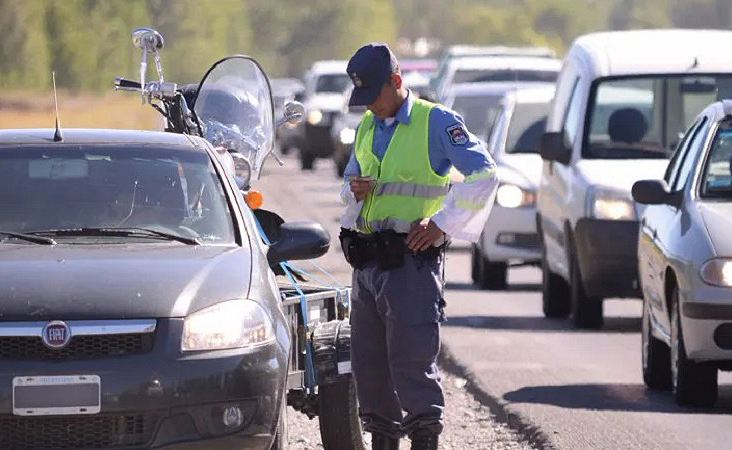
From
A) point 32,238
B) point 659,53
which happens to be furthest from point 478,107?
point 32,238

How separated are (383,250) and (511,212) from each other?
10930 mm

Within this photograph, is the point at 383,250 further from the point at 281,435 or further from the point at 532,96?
the point at 532,96

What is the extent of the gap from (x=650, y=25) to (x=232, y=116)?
153 metres

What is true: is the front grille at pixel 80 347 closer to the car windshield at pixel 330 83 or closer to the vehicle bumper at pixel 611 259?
the vehicle bumper at pixel 611 259

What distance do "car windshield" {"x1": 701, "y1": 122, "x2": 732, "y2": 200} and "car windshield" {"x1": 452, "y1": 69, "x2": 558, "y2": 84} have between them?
16732 millimetres

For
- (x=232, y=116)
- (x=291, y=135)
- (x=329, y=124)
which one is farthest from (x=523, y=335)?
(x=291, y=135)

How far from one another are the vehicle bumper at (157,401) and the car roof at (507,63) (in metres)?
21.0

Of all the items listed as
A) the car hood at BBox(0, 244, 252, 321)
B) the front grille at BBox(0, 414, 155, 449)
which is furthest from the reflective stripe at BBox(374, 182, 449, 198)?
the front grille at BBox(0, 414, 155, 449)

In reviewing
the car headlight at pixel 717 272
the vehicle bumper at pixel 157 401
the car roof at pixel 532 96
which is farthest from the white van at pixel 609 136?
the vehicle bumper at pixel 157 401

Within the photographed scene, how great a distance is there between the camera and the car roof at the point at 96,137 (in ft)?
31.3

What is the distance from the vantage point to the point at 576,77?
55.8 ft

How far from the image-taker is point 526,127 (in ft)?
67.6

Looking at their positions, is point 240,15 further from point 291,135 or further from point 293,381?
point 293,381

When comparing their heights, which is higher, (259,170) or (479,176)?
(479,176)
